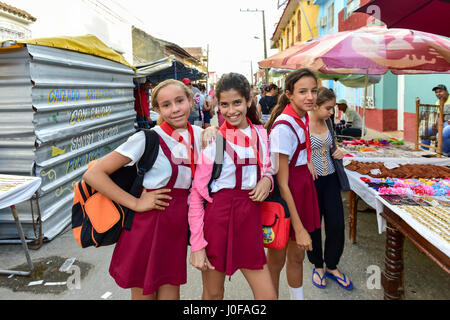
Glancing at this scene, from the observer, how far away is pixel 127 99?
7.50 m

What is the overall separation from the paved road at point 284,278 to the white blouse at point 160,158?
1.58m

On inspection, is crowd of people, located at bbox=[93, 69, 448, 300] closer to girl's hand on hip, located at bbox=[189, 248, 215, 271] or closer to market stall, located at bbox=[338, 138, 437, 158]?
girl's hand on hip, located at bbox=[189, 248, 215, 271]

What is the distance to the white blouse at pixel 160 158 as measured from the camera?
176 cm

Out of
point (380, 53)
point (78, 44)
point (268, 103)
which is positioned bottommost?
point (268, 103)

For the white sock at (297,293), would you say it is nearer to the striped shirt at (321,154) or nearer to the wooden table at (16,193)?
the striped shirt at (321,154)

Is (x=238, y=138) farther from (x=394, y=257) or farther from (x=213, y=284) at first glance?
(x=394, y=257)

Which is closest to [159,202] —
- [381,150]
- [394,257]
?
[394,257]

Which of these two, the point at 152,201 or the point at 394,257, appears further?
the point at 394,257

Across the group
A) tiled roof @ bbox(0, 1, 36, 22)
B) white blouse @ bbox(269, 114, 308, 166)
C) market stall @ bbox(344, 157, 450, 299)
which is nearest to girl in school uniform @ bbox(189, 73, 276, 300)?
white blouse @ bbox(269, 114, 308, 166)

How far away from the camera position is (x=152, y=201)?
179 cm

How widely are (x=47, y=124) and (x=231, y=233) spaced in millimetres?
3448
